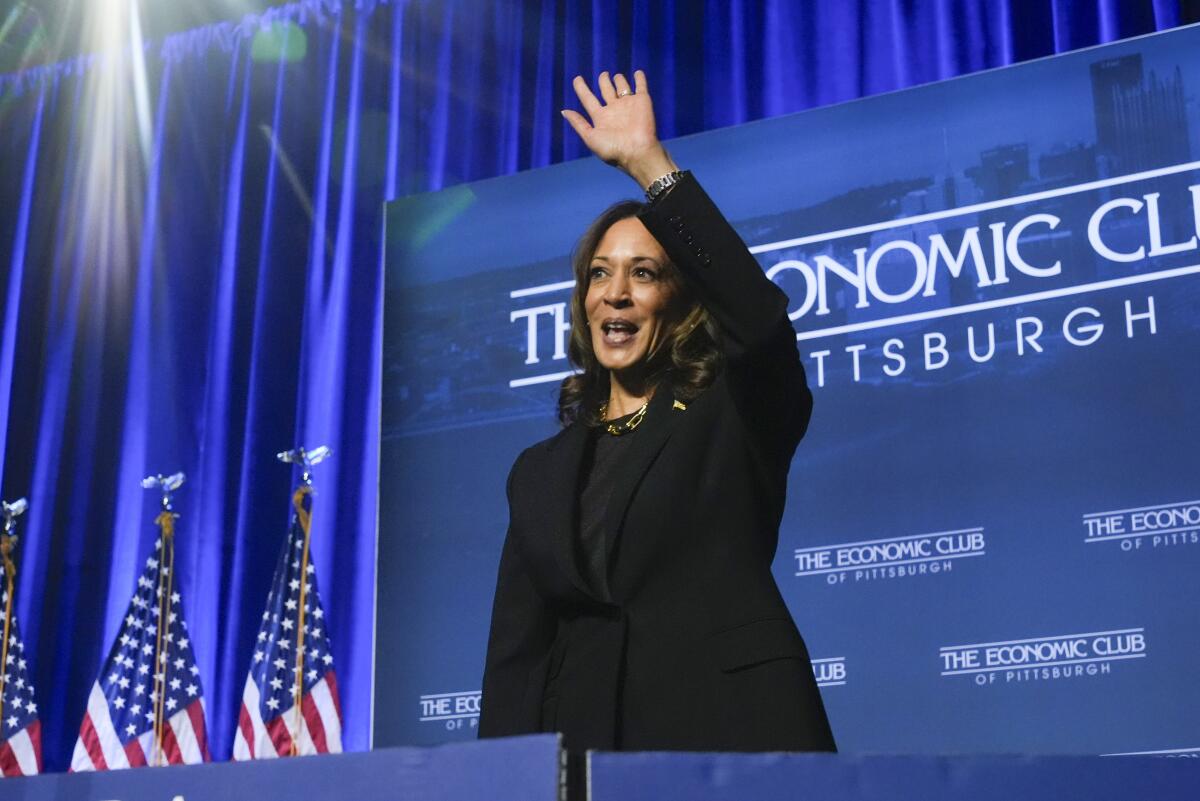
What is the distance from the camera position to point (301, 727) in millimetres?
4621

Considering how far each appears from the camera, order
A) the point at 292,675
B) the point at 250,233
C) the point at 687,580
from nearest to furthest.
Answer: the point at 687,580, the point at 292,675, the point at 250,233

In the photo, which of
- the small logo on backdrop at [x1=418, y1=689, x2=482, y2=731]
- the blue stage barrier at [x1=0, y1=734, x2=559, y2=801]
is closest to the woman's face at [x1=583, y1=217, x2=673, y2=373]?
the blue stage barrier at [x1=0, y1=734, x2=559, y2=801]

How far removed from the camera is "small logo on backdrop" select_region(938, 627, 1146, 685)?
3.29 metres

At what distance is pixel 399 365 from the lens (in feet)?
14.5

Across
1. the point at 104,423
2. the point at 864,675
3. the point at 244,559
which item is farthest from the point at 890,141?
the point at 104,423

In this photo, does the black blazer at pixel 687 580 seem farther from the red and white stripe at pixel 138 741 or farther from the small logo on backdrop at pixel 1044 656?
the red and white stripe at pixel 138 741

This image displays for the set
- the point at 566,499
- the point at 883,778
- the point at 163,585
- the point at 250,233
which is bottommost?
the point at 883,778

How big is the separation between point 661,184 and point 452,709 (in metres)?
2.80

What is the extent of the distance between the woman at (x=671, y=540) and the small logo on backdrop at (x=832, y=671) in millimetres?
1965

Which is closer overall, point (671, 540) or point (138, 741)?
point (671, 540)

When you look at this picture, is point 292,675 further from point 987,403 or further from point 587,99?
point 587,99

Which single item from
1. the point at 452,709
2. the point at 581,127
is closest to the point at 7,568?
the point at 452,709

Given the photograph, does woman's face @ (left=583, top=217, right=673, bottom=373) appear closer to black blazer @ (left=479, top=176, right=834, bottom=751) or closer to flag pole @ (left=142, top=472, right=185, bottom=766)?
black blazer @ (left=479, top=176, right=834, bottom=751)

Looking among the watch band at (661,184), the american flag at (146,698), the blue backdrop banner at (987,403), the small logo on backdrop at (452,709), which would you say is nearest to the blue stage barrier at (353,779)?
the watch band at (661,184)
